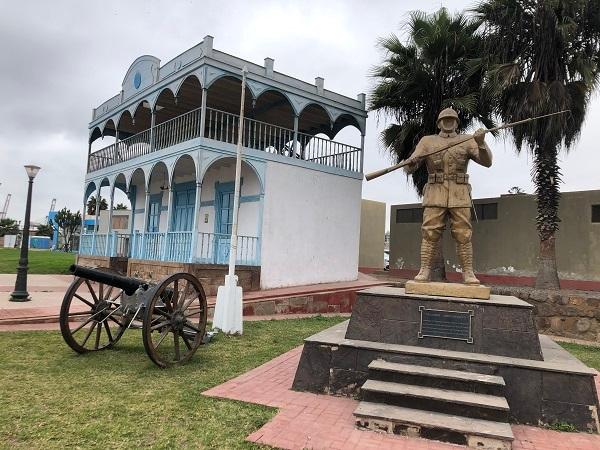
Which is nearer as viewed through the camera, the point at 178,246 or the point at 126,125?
the point at 178,246

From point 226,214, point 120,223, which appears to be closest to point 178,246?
point 226,214

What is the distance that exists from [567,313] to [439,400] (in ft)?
27.4

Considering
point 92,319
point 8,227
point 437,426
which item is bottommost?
point 437,426

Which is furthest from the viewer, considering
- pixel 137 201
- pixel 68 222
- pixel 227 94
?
pixel 68 222

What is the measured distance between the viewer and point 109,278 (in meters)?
5.71

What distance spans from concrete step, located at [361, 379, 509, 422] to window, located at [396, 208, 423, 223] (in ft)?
49.3

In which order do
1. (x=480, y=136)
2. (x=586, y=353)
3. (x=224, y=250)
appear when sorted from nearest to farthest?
(x=480, y=136) → (x=586, y=353) → (x=224, y=250)

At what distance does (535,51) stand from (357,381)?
10.6m

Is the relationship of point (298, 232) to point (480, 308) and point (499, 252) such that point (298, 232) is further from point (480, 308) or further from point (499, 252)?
point (480, 308)

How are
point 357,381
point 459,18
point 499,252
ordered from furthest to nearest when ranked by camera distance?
1. point 499,252
2. point 459,18
3. point 357,381

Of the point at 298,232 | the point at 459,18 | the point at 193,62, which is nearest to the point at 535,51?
the point at 459,18

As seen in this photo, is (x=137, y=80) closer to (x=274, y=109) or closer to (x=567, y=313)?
(x=274, y=109)

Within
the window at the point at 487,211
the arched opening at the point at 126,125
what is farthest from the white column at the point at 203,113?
the window at the point at 487,211

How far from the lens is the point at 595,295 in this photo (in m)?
10.8
